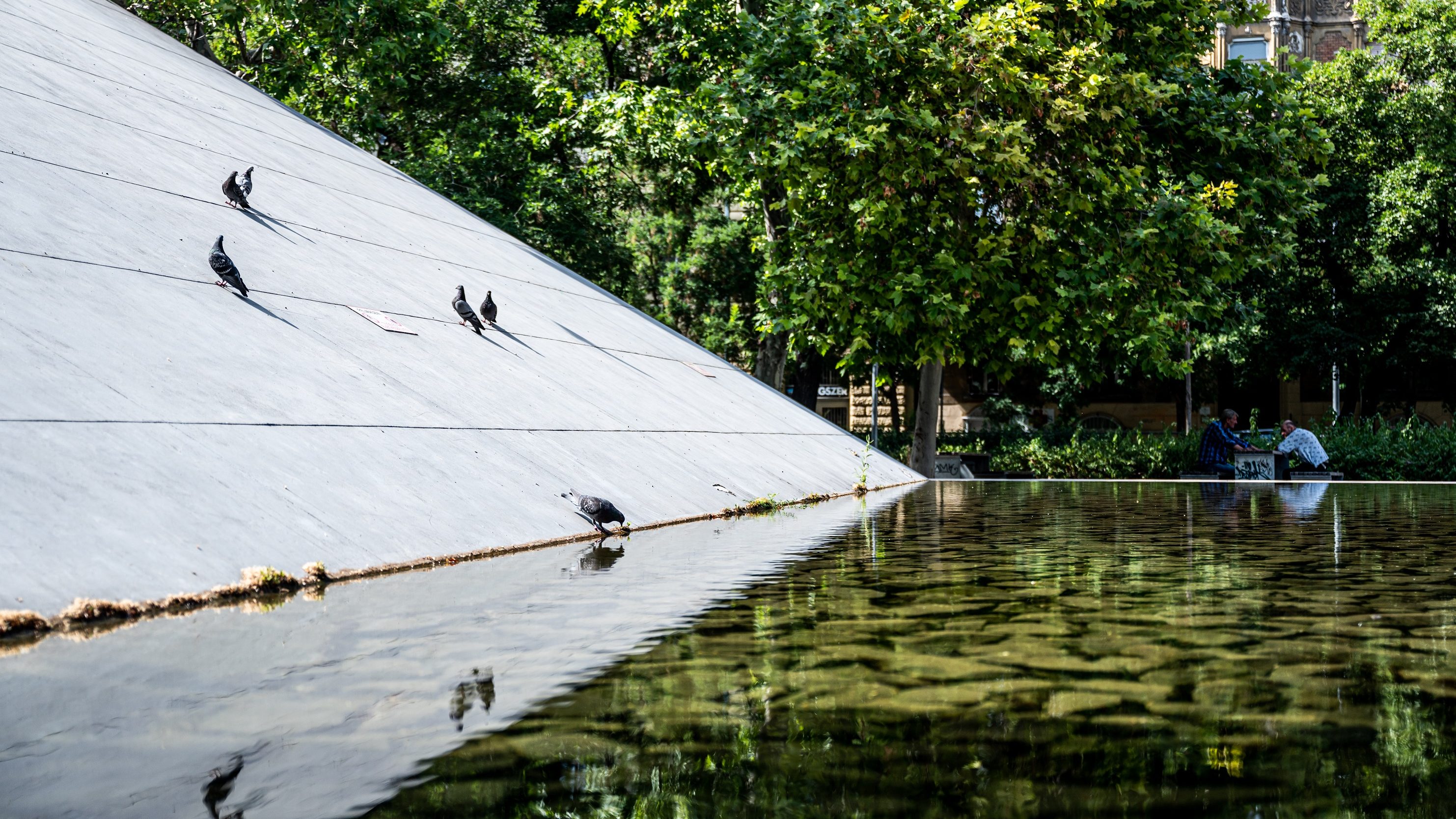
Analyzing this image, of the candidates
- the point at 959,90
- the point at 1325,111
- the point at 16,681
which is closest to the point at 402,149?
the point at 959,90

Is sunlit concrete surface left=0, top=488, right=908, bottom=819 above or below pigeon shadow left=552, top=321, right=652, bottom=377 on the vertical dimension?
below

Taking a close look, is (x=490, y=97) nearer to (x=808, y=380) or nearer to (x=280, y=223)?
(x=808, y=380)

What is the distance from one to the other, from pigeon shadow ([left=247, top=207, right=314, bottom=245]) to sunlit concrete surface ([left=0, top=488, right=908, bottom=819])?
6043 millimetres

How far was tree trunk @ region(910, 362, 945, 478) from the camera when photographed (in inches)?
830

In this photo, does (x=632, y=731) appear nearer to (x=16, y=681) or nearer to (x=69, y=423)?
(x=16, y=681)

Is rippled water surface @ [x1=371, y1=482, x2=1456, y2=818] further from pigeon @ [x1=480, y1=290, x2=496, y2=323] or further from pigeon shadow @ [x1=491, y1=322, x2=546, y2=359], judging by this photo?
pigeon @ [x1=480, y1=290, x2=496, y2=323]

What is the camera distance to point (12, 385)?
20.6 ft

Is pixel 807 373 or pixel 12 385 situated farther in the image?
pixel 807 373

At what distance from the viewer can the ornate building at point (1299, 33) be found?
49.6m

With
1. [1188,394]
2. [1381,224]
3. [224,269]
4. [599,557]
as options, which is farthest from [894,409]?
[599,557]

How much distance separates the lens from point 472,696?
3791 millimetres

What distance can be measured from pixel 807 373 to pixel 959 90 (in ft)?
44.4

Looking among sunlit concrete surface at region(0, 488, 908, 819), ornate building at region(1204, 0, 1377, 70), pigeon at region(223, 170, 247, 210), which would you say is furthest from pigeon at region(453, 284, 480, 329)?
ornate building at region(1204, 0, 1377, 70)

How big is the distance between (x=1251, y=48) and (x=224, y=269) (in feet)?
165
